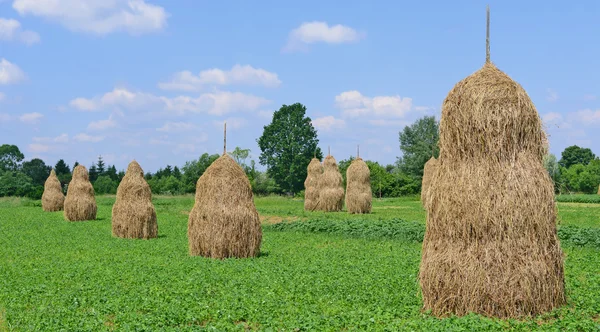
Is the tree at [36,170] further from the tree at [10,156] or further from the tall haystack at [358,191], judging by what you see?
the tall haystack at [358,191]

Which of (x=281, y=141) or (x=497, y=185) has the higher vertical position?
(x=281, y=141)

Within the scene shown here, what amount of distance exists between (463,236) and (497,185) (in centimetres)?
101

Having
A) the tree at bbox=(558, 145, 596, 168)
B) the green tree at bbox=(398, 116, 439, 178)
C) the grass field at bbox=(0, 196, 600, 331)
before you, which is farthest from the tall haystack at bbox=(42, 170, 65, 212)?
the tree at bbox=(558, 145, 596, 168)

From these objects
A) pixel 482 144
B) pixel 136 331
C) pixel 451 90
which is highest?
pixel 451 90

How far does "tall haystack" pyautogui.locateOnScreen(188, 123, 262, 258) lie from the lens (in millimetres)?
16906

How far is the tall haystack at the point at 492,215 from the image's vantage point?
9.38m

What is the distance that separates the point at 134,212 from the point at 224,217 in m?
7.41

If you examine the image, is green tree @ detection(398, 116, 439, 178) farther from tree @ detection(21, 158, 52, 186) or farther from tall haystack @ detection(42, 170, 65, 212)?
tree @ detection(21, 158, 52, 186)

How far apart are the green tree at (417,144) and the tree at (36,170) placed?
181 feet

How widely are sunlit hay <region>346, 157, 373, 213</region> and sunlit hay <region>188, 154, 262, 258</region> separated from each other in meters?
20.9

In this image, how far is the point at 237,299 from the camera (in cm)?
1122

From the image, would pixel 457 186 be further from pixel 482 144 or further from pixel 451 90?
pixel 451 90

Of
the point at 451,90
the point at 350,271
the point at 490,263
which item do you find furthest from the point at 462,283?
the point at 350,271

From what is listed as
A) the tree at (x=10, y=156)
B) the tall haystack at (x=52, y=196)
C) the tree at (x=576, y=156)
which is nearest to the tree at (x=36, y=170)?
the tree at (x=10, y=156)
